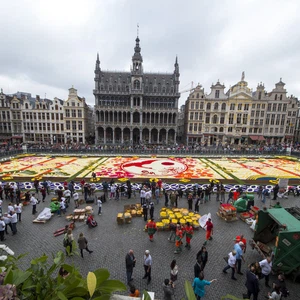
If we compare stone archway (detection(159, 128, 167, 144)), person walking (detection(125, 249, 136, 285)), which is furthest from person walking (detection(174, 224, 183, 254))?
stone archway (detection(159, 128, 167, 144))

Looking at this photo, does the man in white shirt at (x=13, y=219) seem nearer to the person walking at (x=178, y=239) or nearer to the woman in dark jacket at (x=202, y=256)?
the person walking at (x=178, y=239)

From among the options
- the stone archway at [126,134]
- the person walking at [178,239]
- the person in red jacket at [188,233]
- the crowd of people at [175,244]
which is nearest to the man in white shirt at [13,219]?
the crowd of people at [175,244]

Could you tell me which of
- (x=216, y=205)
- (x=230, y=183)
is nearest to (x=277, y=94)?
(x=230, y=183)

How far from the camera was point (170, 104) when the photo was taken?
62250mm

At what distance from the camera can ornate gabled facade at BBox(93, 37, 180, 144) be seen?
59.8m

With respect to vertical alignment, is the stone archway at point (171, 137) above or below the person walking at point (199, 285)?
above

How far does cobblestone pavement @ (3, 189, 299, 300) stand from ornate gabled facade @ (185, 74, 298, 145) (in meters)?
47.4

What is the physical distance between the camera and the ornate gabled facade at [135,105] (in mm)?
59844

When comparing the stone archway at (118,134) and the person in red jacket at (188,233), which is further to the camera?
the stone archway at (118,134)

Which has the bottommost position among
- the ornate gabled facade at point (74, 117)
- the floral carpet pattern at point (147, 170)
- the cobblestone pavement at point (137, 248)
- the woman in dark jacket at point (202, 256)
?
the cobblestone pavement at point (137, 248)

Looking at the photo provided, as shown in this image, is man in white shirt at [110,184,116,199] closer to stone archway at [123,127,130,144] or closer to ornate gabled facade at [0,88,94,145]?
ornate gabled facade at [0,88,94,145]

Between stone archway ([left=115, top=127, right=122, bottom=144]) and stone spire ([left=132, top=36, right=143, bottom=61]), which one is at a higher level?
stone spire ([left=132, top=36, right=143, bottom=61])

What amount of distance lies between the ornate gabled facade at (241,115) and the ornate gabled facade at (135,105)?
761 centimetres

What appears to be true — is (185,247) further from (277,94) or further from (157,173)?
(277,94)
